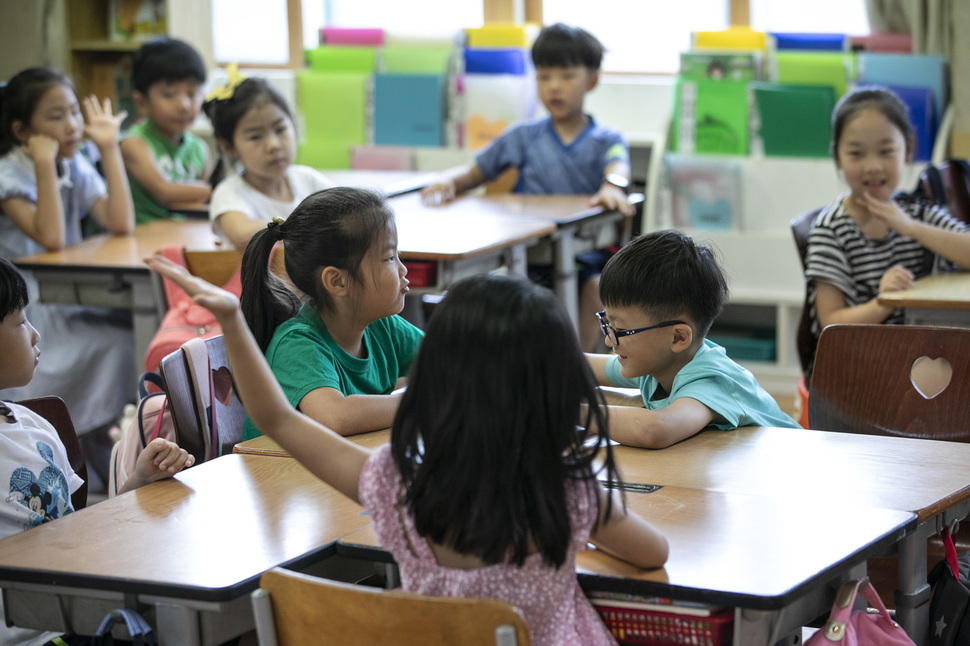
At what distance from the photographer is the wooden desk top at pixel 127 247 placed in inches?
121

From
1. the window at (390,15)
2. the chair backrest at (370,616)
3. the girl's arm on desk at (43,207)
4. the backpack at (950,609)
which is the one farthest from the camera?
the window at (390,15)

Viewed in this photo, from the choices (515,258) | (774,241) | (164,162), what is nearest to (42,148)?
(164,162)

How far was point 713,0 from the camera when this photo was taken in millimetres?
4805

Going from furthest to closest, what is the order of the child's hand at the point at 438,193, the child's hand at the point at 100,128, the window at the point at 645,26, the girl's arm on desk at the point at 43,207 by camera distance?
the window at the point at 645,26, the child's hand at the point at 438,193, the child's hand at the point at 100,128, the girl's arm on desk at the point at 43,207

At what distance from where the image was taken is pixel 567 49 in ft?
12.5

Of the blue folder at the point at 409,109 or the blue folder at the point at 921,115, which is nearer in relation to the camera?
the blue folder at the point at 921,115

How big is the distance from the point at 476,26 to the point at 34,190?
2482mm

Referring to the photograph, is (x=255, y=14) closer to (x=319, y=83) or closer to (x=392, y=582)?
(x=319, y=83)

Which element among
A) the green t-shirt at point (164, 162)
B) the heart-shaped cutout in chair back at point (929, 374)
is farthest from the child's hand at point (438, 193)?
the heart-shaped cutout in chair back at point (929, 374)

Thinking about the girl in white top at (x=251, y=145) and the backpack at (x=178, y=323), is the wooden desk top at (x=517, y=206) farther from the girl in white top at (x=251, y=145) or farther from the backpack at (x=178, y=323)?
the backpack at (x=178, y=323)

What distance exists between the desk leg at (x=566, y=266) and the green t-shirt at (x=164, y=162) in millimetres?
1505

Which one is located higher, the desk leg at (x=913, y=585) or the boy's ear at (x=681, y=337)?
the boy's ear at (x=681, y=337)

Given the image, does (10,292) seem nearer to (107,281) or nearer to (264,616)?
(264,616)

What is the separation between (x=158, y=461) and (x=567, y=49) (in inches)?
104
